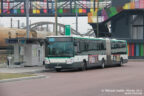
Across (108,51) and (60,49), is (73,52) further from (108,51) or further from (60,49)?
(108,51)

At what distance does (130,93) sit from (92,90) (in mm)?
1692

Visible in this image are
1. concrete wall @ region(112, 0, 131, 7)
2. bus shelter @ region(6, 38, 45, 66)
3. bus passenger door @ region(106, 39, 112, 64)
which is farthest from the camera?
concrete wall @ region(112, 0, 131, 7)

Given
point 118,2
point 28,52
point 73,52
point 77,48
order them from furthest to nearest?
point 118,2 < point 28,52 < point 77,48 < point 73,52

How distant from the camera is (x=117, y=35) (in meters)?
59.4

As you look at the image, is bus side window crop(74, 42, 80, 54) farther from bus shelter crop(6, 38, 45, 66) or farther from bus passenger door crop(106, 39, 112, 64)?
bus passenger door crop(106, 39, 112, 64)

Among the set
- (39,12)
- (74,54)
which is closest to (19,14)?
(39,12)

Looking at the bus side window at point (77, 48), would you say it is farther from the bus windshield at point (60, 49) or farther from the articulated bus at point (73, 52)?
the bus windshield at point (60, 49)

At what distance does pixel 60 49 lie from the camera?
27562 mm

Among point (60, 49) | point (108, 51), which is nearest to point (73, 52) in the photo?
point (60, 49)

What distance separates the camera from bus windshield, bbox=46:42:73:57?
1078 inches

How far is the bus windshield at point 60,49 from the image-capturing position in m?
27.4

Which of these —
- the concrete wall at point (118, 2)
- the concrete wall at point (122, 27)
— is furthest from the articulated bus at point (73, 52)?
the concrete wall at point (118, 2)

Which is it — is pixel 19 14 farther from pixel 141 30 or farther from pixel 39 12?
pixel 141 30

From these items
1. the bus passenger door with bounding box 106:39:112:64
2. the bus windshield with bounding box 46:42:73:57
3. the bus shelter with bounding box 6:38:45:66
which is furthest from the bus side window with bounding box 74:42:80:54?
the bus passenger door with bounding box 106:39:112:64
